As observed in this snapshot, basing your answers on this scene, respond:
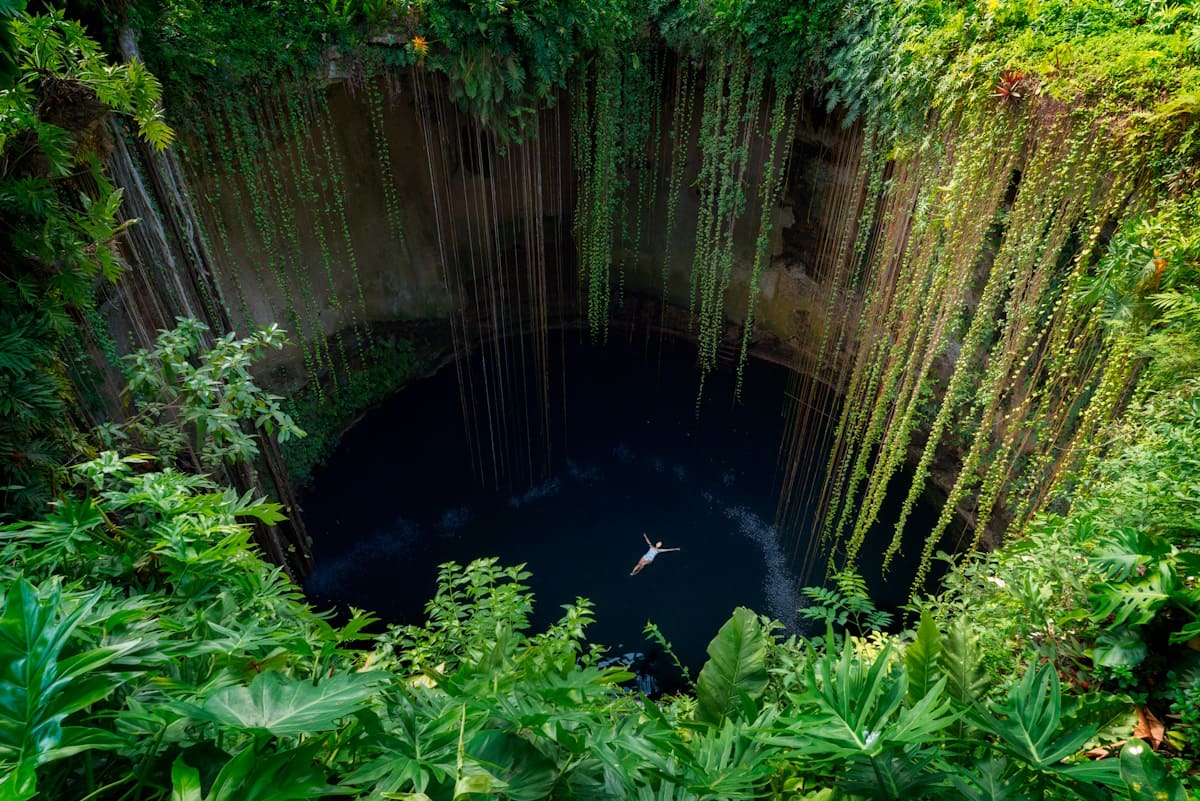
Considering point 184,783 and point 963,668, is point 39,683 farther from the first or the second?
point 963,668

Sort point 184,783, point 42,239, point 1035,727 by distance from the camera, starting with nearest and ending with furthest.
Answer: point 184,783 → point 1035,727 → point 42,239

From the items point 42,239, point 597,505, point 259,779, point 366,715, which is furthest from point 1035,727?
point 597,505

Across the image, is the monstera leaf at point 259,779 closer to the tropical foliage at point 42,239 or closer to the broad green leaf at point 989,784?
the broad green leaf at point 989,784

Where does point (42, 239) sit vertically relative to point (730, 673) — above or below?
above

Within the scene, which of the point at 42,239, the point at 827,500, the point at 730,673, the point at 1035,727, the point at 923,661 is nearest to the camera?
the point at 1035,727

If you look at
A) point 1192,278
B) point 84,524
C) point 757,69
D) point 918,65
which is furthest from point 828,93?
point 84,524

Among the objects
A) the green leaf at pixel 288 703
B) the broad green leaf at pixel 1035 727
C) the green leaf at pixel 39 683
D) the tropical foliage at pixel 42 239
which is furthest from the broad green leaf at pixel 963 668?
the tropical foliage at pixel 42 239

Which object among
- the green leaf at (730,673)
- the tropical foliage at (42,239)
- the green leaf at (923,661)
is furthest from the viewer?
the tropical foliage at (42,239)

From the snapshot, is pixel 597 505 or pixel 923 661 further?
pixel 597 505
